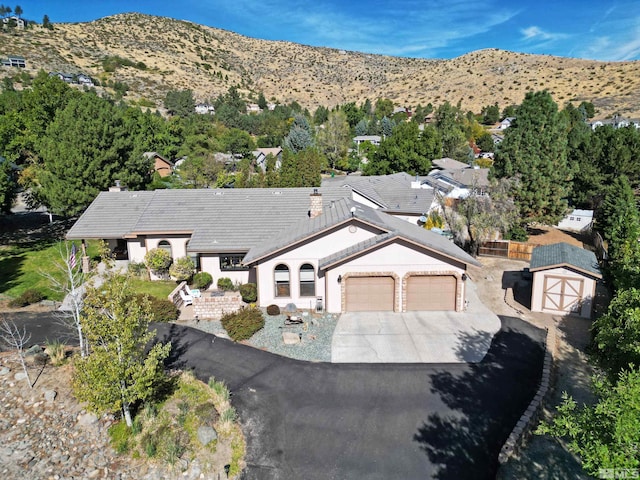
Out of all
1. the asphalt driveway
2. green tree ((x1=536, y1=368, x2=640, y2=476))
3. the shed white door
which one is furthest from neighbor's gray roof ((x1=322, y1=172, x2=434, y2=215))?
green tree ((x1=536, y1=368, x2=640, y2=476))

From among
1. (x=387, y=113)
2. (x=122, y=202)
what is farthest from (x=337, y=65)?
(x=122, y=202)

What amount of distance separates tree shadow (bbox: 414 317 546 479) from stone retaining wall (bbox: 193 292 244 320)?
10848 mm

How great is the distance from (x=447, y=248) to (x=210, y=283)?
47.1 feet

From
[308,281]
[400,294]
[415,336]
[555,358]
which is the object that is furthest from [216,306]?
[555,358]

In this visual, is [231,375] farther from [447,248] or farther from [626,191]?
[626,191]

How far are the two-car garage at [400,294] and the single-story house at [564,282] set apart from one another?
4.88 metres

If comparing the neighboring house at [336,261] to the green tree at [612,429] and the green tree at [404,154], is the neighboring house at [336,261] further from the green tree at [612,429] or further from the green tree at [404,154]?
the green tree at [404,154]

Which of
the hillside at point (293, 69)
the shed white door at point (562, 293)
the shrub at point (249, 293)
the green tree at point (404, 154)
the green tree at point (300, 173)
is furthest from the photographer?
the hillside at point (293, 69)

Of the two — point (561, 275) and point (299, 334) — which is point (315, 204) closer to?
point (299, 334)

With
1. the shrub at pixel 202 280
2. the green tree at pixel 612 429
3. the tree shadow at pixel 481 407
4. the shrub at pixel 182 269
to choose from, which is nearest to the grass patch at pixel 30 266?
the shrub at pixel 182 269

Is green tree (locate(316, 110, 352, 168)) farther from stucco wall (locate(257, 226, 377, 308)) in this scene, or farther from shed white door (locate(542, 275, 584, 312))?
shed white door (locate(542, 275, 584, 312))

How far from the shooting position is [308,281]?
75.8 feet

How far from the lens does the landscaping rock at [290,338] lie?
63.0 ft

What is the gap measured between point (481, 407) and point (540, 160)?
30.4 m
